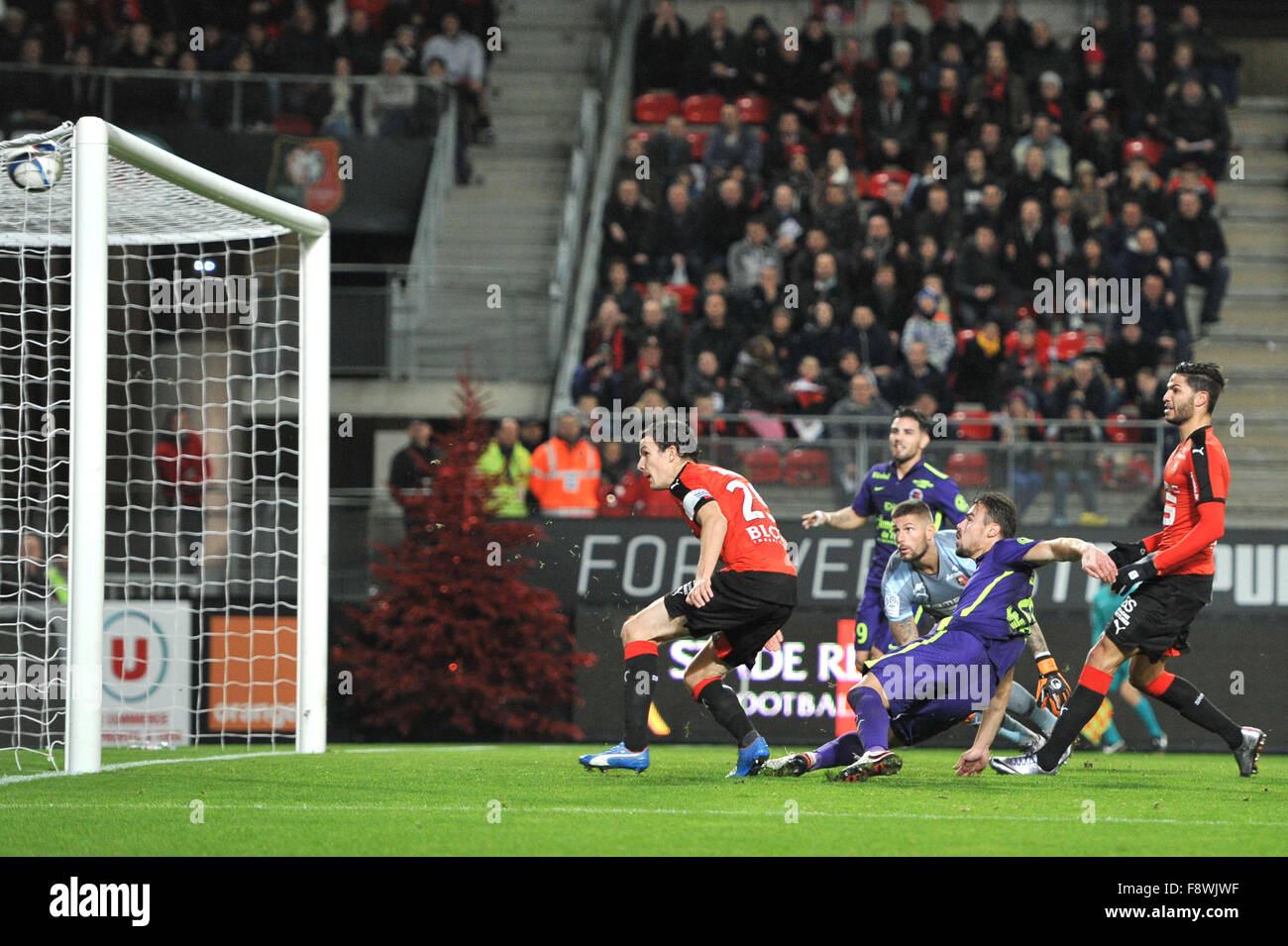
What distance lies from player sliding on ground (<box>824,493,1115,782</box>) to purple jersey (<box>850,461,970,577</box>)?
155 centimetres

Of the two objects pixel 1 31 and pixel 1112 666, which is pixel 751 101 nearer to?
pixel 1 31

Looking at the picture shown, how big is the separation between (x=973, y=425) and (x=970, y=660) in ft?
23.4

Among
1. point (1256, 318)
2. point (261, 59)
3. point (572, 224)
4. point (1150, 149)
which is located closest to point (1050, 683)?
point (572, 224)

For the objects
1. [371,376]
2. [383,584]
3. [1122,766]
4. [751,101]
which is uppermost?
[751,101]

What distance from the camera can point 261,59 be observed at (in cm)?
1977

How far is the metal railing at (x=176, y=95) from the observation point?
1752 centimetres

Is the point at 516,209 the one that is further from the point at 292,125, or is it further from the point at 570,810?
the point at 570,810

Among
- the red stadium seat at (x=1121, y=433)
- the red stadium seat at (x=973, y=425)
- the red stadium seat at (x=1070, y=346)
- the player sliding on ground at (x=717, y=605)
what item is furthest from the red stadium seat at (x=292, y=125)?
the player sliding on ground at (x=717, y=605)

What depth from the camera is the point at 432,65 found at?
19.7m

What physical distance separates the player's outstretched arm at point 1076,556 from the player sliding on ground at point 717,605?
4.16ft
